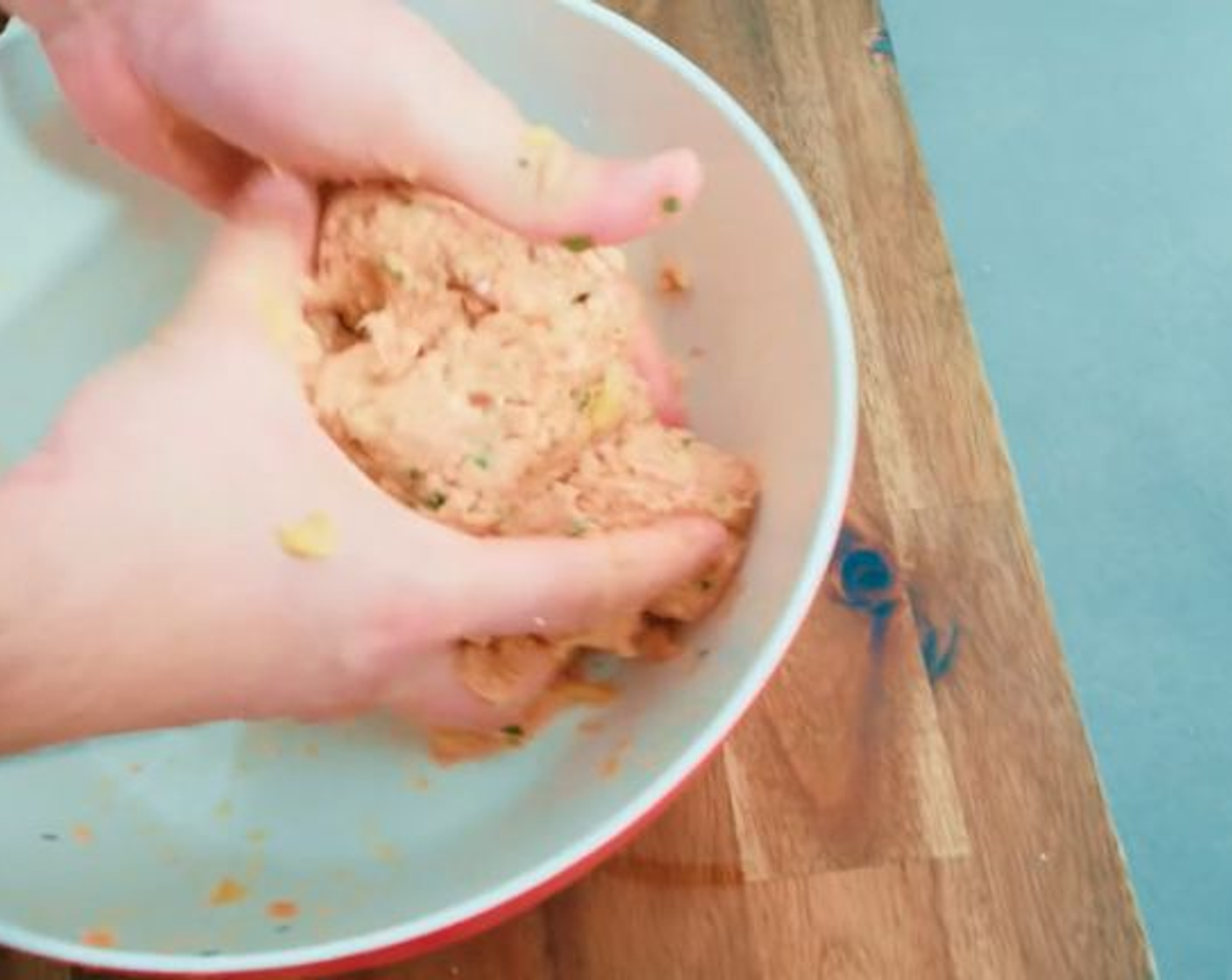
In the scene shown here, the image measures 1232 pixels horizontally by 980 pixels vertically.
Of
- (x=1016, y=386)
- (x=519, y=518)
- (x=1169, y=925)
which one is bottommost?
(x=1169, y=925)

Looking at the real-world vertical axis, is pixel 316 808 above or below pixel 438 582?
below

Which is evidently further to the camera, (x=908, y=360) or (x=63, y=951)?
(x=908, y=360)

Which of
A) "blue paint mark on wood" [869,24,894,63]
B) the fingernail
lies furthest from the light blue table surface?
the fingernail

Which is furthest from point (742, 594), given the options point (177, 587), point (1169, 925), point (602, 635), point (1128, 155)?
point (1128, 155)

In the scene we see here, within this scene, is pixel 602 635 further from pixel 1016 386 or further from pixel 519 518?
pixel 1016 386

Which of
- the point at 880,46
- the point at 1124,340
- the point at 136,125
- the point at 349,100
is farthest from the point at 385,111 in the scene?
the point at 1124,340
